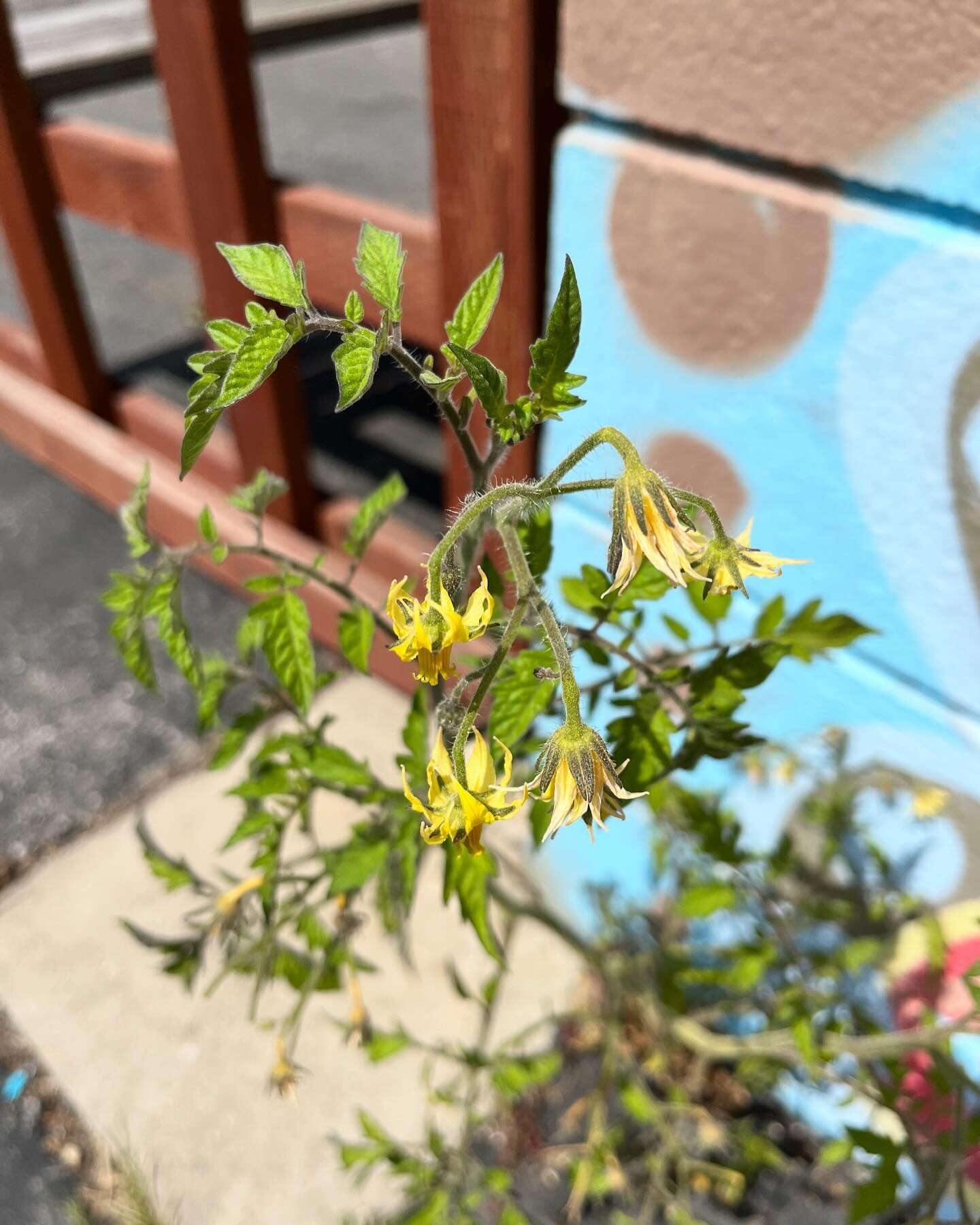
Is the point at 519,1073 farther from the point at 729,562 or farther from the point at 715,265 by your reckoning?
the point at 715,265

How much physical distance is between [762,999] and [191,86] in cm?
199

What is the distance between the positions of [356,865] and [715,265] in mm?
854

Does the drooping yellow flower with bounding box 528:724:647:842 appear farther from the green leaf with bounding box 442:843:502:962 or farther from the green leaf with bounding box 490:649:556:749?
the green leaf with bounding box 442:843:502:962

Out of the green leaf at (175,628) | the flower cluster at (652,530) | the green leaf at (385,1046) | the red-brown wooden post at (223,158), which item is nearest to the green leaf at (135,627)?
the green leaf at (175,628)

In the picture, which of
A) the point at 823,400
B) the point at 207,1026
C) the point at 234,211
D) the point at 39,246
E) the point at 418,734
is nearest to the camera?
the point at 418,734

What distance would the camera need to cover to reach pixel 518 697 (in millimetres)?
730

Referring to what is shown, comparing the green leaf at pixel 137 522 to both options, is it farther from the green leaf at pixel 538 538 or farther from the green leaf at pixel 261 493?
the green leaf at pixel 538 538

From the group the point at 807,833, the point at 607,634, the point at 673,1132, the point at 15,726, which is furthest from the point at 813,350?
the point at 15,726

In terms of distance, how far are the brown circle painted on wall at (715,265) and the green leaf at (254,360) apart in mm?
764

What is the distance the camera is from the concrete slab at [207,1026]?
1549mm

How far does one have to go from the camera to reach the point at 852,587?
3.98 ft

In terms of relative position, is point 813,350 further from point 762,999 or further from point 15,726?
point 15,726

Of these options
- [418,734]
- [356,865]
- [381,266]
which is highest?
[381,266]

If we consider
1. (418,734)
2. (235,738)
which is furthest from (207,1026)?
(418,734)
